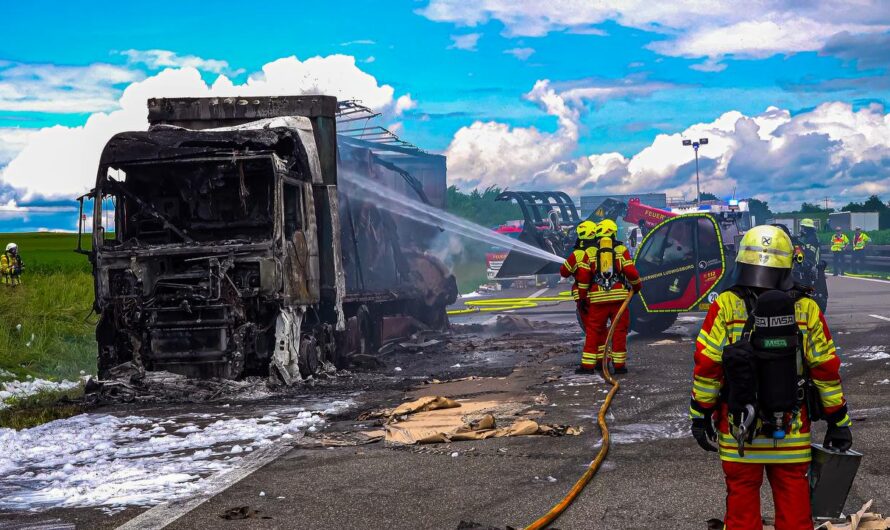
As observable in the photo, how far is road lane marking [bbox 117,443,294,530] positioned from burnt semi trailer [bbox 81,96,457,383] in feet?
13.1

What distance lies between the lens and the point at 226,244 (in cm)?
1227

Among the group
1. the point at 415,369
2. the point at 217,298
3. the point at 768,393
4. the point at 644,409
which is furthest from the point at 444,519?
the point at 415,369

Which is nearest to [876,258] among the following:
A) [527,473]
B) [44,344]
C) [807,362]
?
[44,344]

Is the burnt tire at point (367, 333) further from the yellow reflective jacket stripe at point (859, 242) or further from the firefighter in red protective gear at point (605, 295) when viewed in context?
the yellow reflective jacket stripe at point (859, 242)

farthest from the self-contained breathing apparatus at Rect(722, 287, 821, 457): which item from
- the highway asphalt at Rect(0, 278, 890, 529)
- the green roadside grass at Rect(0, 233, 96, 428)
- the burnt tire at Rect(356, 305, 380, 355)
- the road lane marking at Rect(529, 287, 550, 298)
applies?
the road lane marking at Rect(529, 287, 550, 298)

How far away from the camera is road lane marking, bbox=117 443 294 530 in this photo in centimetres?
608

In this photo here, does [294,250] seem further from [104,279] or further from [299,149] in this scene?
[104,279]

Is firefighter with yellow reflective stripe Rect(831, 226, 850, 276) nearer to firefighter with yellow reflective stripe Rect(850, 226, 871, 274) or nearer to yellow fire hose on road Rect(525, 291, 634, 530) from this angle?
firefighter with yellow reflective stripe Rect(850, 226, 871, 274)

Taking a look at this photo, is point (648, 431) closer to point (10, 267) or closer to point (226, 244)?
point (226, 244)

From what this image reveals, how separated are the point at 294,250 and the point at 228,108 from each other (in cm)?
255

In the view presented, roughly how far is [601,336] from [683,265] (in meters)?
4.27

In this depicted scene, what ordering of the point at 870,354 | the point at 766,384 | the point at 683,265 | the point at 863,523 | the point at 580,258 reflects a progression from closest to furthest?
1. the point at 766,384
2. the point at 863,523
3. the point at 580,258
4. the point at 870,354
5. the point at 683,265

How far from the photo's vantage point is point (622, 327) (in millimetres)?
12602

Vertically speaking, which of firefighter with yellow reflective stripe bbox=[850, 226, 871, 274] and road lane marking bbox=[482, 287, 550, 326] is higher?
firefighter with yellow reflective stripe bbox=[850, 226, 871, 274]
